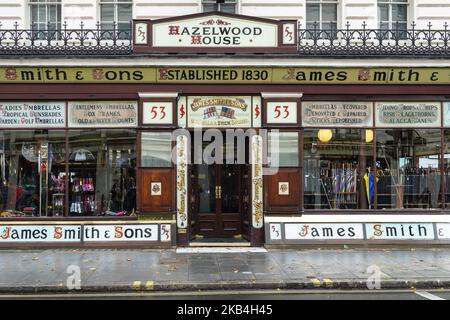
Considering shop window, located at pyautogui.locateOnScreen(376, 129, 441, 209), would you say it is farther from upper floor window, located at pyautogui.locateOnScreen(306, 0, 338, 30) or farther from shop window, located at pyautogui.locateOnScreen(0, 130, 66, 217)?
shop window, located at pyautogui.locateOnScreen(0, 130, 66, 217)

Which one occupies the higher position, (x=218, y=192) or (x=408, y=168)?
(x=408, y=168)

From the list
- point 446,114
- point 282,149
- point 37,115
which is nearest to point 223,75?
point 282,149

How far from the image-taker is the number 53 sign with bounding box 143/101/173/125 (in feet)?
47.9

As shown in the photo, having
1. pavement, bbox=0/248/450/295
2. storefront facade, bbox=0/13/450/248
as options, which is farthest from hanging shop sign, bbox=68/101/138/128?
pavement, bbox=0/248/450/295

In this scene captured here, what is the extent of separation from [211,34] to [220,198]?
448 centimetres

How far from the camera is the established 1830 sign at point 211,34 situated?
14.4 meters

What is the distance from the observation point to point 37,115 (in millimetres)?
14750

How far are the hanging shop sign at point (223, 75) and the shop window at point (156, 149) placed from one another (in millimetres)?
1413

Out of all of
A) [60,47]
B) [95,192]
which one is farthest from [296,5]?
[95,192]

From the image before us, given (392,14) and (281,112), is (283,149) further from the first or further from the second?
(392,14)

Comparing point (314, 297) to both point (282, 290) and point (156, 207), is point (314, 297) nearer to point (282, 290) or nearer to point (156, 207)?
point (282, 290)

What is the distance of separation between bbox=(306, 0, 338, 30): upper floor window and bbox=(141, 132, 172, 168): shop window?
5.21m

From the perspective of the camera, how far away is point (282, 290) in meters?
10.2

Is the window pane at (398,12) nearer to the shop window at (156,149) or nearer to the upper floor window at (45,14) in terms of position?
the shop window at (156,149)
